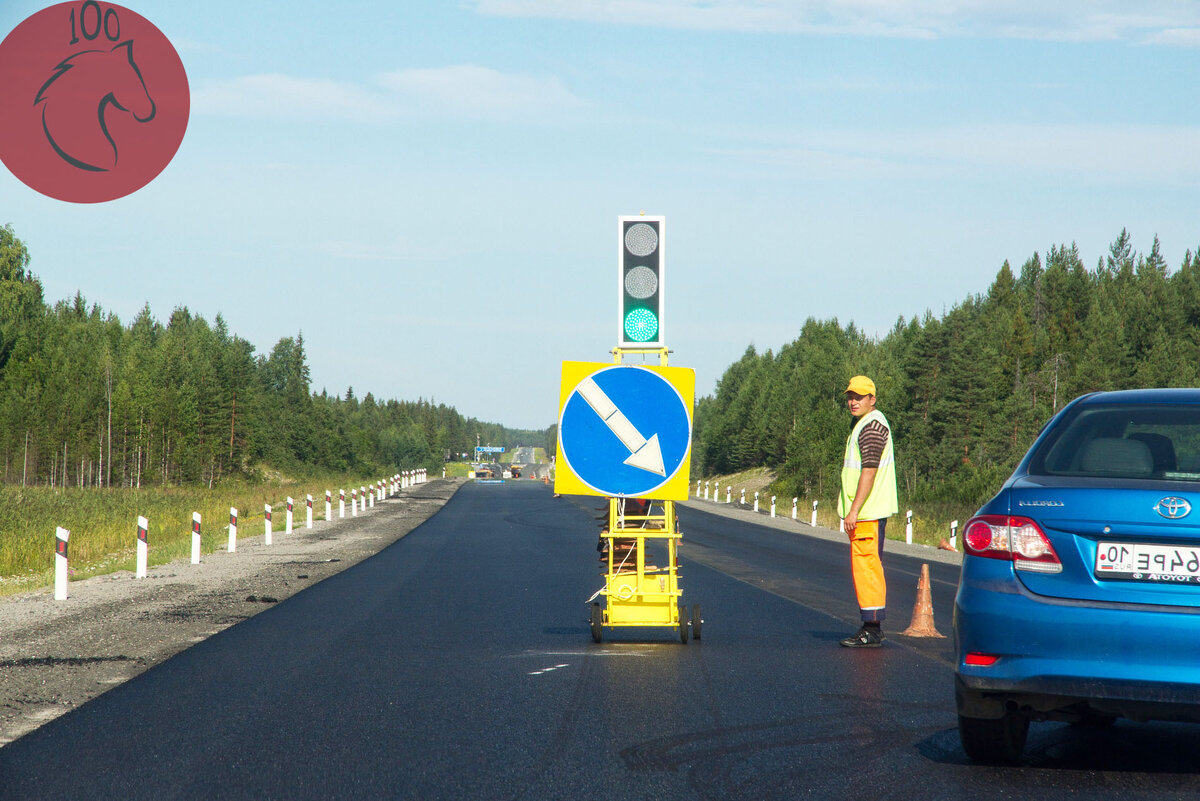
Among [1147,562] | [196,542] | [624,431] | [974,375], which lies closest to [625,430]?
[624,431]

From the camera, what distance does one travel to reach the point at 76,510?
36.2 meters

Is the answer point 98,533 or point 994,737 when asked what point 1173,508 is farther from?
point 98,533

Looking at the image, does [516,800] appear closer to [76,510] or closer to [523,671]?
[523,671]

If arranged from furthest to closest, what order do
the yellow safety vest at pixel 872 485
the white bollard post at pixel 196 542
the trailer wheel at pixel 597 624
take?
the white bollard post at pixel 196 542 < the trailer wheel at pixel 597 624 < the yellow safety vest at pixel 872 485

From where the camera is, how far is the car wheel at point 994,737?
525cm

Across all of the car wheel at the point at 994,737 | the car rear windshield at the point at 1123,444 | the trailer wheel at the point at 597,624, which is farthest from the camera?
the trailer wheel at the point at 597,624

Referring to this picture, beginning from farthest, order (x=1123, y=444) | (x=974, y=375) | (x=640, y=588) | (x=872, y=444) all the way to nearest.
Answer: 1. (x=974, y=375)
2. (x=640, y=588)
3. (x=872, y=444)
4. (x=1123, y=444)

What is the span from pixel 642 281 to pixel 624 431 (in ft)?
3.94

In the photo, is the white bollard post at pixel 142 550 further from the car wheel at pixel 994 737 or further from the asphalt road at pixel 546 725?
the car wheel at pixel 994 737

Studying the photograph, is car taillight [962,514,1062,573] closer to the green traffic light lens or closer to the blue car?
the blue car

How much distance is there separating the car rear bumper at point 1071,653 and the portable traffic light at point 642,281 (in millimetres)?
4375

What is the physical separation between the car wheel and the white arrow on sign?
3.82m

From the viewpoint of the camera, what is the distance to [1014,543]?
4875 mm

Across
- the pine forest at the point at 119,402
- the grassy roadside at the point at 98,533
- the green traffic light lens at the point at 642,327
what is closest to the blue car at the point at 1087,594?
the green traffic light lens at the point at 642,327
